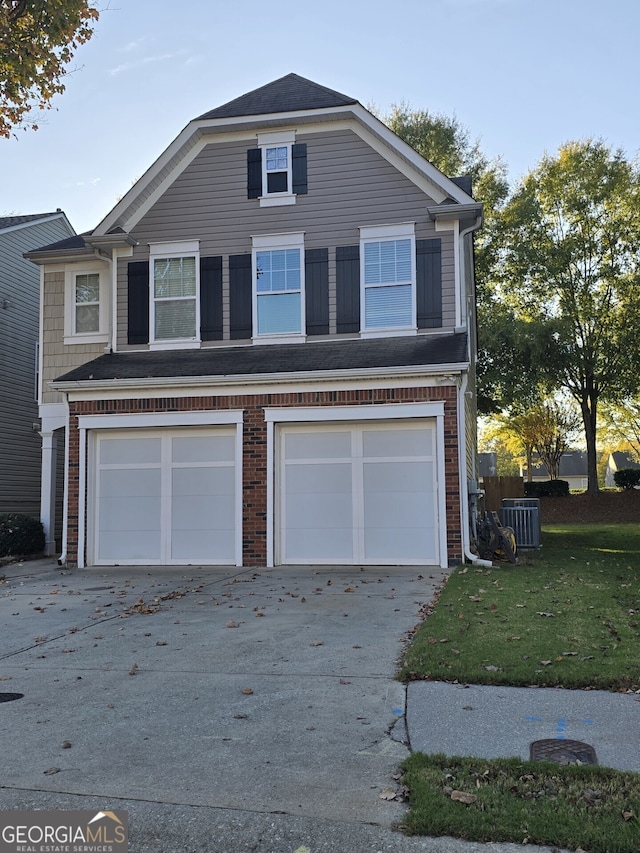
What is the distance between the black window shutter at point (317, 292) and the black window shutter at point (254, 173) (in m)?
1.73

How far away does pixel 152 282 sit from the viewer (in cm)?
1488

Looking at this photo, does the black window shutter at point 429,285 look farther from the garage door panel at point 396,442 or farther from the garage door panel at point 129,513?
the garage door panel at point 129,513

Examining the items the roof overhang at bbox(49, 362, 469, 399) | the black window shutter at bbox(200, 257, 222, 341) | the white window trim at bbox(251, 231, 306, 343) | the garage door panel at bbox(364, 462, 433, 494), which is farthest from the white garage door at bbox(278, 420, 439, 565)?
the black window shutter at bbox(200, 257, 222, 341)

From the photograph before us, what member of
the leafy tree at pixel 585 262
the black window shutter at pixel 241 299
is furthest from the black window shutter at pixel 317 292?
the leafy tree at pixel 585 262

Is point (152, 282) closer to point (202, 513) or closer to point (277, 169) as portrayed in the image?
point (277, 169)

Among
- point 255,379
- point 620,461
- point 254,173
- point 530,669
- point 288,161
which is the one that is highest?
point 288,161

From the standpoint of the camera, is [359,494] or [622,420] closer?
[359,494]

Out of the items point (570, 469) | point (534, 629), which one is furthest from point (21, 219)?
point (570, 469)

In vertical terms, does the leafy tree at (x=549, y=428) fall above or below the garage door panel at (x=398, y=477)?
above

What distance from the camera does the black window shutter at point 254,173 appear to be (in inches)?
578

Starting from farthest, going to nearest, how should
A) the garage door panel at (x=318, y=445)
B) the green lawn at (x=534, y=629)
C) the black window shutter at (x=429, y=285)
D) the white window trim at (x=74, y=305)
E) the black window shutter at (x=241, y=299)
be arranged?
the white window trim at (x=74, y=305) < the black window shutter at (x=241, y=299) < the black window shutter at (x=429, y=285) < the garage door panel at (x=318, y=445) < the green lawn at (x=534, y=629)

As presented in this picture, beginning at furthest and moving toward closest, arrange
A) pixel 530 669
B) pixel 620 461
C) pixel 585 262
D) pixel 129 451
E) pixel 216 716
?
pixel 620 461, pixel 585 262, pixel 129 451, pixel 530 669, pixel 216 716

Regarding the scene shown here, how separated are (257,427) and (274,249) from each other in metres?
3.70

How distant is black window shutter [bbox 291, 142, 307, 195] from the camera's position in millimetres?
14508
